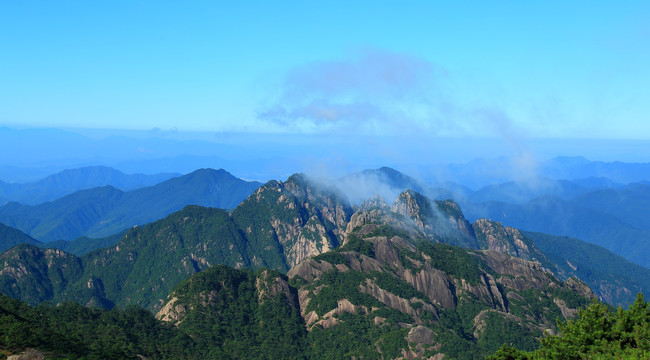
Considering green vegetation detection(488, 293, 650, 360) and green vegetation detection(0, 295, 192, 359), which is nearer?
green vegetation detection(488, 293, 650, 360)

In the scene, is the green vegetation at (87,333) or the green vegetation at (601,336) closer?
the green vegetation at (601,336)

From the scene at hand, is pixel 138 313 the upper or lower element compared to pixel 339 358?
upper

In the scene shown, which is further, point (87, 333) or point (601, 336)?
point (87, 333)

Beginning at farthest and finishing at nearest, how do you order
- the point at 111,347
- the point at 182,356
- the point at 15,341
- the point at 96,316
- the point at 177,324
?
the point at 177,324
the point at 96,316
the point at 182,356
the point at 111,347
the point at 15,341

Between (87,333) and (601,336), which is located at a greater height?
(601,336)

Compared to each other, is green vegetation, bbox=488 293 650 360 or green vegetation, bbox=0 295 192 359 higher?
green vegetation, bbox=488 293 650 360

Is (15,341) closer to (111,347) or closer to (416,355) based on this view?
(111,347)

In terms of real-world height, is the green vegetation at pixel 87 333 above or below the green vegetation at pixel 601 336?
below

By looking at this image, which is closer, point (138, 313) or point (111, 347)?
point (111, 347)

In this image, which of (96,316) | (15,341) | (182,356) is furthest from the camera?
(96,316)

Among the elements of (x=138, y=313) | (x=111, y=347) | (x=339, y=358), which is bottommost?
(x=339, y=358)

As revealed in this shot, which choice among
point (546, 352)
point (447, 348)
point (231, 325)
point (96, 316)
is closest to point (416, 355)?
point (447, 348)
